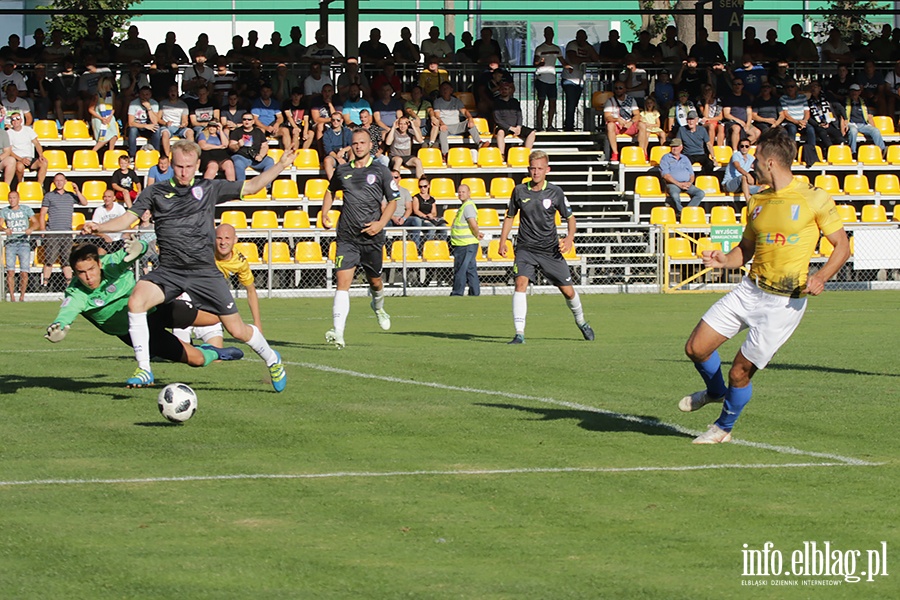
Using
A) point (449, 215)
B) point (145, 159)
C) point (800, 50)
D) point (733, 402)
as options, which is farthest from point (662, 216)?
point (733, 402)

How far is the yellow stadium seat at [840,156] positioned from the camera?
1275 inches

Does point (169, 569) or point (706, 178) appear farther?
point (706, 178)

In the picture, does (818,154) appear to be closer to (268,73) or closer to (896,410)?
(268,73)

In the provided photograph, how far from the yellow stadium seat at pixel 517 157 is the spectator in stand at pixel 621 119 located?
211 centimetres

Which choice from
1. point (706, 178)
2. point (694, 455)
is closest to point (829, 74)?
point (706, 178)

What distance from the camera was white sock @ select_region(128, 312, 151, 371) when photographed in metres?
11.3

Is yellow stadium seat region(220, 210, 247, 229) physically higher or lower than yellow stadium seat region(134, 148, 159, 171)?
lower

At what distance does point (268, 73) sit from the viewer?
105 feet

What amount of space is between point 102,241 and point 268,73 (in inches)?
295

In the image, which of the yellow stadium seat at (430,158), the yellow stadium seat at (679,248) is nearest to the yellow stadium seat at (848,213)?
the yellow stadium seat at (679,248)

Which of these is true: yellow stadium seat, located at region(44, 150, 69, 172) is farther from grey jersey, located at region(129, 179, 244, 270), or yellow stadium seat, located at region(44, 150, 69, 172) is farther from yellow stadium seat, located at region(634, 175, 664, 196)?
grey jersey, located at region(129, 179, 244, 270)

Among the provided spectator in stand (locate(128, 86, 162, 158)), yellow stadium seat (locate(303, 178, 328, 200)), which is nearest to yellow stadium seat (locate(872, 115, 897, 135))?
yellow stadium seat (locate(303, 178, 328, 200))

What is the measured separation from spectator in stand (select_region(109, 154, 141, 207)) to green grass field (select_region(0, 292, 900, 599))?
43.2ft

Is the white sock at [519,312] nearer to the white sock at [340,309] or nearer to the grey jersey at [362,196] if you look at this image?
the grey jersey at [362,196]
